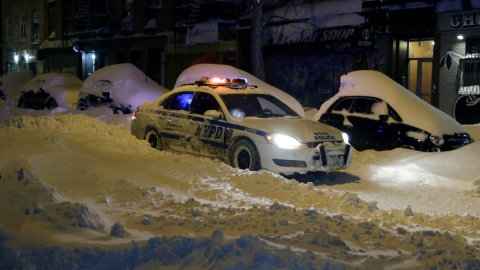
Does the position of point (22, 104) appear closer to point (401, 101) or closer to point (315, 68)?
point (315, 68)

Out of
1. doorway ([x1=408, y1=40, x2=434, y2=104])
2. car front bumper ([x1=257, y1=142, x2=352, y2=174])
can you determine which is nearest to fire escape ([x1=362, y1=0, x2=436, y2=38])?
doorway ([x1=408, y1=40, x2=434, y2=104])

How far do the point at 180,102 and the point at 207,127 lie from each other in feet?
4.06

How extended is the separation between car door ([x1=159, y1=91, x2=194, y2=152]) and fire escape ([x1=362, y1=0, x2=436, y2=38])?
9.83 metres

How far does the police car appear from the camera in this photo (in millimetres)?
9867

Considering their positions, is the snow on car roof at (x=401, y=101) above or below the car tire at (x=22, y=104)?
above

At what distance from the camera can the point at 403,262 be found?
5.32 m

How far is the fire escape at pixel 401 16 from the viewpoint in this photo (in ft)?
62.0

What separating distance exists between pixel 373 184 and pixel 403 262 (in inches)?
204

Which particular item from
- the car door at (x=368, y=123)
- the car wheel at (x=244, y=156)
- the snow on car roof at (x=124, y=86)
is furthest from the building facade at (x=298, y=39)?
the car wheel at (x=244, y=156)

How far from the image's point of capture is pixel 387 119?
12383 mm

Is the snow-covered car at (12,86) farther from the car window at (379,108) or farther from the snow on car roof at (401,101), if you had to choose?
the car window at (379,108)

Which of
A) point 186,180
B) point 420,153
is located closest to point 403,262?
point 186,180

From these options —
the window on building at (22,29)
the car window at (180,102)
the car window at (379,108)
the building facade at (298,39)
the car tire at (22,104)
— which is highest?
the window on building at (22,29)

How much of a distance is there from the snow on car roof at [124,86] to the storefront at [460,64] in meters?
8.81
